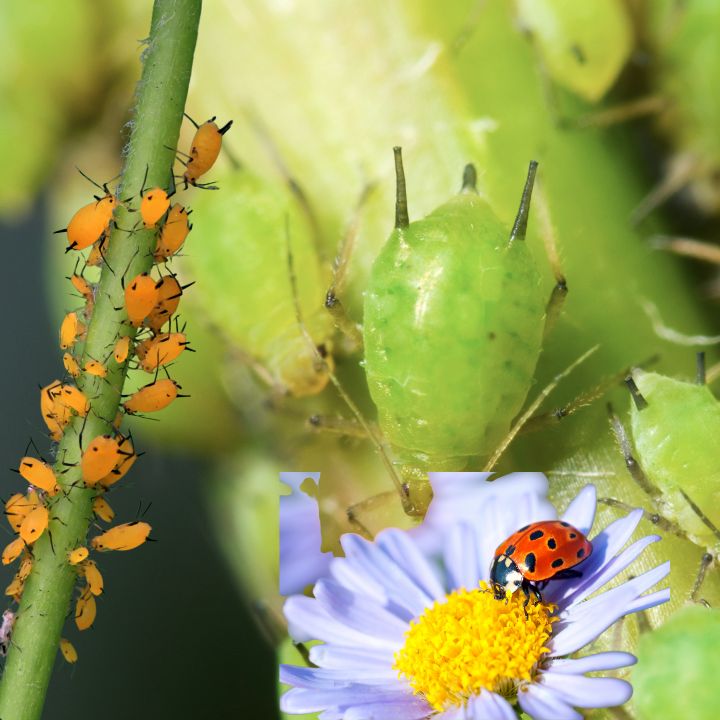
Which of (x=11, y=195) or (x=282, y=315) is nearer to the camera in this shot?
(x=282, y=315)

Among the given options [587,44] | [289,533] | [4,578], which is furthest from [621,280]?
[4,578]

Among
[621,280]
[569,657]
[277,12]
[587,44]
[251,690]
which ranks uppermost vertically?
[277,12]

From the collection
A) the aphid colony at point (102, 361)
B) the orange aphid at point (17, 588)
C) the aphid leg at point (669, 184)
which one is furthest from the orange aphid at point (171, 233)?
the aphid leg at point (669, 184)

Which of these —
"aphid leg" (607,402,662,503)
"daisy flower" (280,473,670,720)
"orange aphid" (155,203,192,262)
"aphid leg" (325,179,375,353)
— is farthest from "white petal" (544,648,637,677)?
"orange aphid" (155,203,192,262)

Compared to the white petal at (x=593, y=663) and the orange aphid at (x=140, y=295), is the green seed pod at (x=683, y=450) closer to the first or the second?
the white petal at (x=593, y=663)

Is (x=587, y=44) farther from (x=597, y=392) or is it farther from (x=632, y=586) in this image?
(x=632, y=586)

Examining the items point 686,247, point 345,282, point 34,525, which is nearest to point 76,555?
point 34,525
